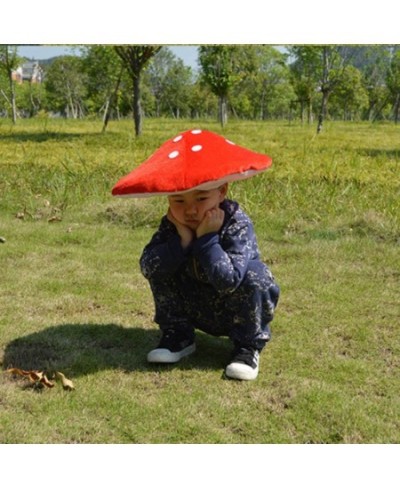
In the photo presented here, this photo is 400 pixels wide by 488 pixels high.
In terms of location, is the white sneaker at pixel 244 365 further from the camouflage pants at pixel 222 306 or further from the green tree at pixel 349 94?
the green tree at pixel 349 94

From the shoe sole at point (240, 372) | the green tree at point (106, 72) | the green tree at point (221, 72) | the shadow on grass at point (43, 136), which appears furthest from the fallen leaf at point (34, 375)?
the green tree at point (106, 72)

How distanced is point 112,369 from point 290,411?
84cm

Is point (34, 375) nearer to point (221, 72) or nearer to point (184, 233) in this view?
point (184, 233)

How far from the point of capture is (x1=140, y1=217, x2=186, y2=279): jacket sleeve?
2.68m

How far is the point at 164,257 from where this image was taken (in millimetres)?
2699

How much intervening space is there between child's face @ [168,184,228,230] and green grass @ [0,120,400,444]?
0.70 m

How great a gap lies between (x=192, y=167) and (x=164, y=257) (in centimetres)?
43

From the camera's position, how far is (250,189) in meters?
6.66

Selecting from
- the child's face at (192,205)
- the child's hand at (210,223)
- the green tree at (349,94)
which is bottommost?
the child's hand at (210,223)

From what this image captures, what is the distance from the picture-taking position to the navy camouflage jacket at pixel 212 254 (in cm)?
260

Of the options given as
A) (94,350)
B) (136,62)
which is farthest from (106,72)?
(94,350)

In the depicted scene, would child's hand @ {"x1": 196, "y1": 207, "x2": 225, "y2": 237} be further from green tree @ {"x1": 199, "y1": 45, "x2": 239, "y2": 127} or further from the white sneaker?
green tree @ {"x1": 199, "y1": 45, "x2": 239, "y2": 127}

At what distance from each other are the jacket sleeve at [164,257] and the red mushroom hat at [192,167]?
0.26m

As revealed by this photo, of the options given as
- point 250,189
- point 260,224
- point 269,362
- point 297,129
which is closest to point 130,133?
point 297,129
